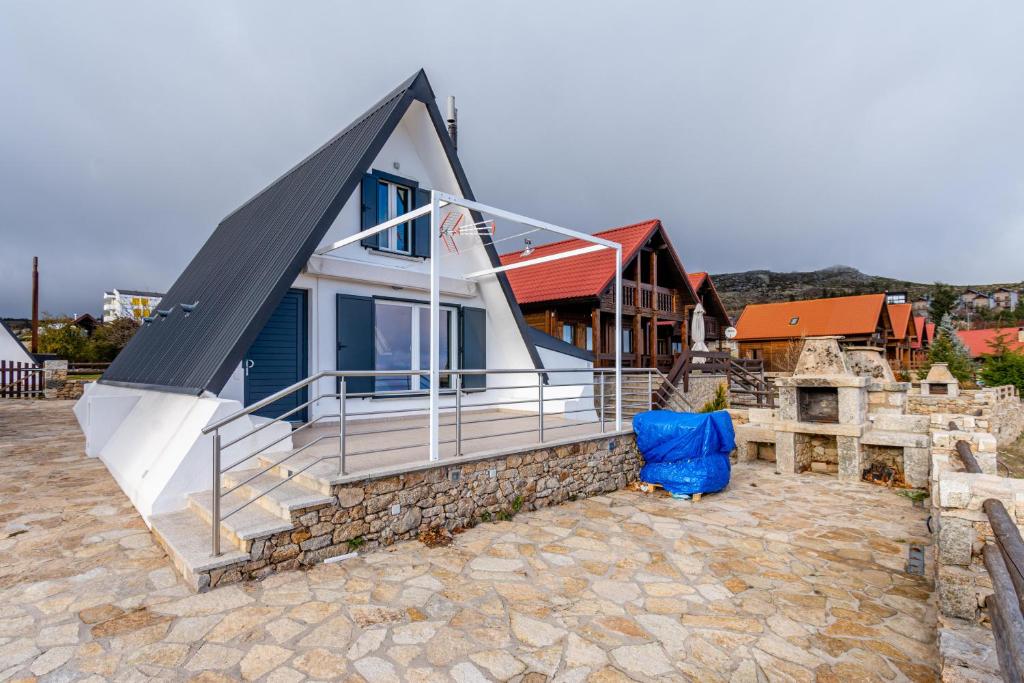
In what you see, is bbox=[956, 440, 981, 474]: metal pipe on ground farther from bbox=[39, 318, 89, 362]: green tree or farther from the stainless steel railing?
bbox=[39, 318, 89, 362]: green tree

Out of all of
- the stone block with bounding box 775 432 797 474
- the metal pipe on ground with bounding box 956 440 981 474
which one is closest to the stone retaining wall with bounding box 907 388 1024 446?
the stone block with bounding box 775 432 797 474

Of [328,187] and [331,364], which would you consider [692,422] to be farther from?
[328,187]

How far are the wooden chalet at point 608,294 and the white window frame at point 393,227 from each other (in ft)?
27.5

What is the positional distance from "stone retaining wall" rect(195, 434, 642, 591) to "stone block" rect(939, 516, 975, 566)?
148 inches

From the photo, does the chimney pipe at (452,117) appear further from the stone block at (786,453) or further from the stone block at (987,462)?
the stone block at (987,462)

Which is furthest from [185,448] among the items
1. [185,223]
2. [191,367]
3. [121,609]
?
[185,223]

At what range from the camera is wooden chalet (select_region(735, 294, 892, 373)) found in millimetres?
32000

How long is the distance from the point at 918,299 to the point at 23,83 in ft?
366

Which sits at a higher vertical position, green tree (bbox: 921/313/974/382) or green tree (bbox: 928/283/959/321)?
green tree (bbox: 928/283/959/321)

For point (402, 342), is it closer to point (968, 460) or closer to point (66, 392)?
point (968, 460)

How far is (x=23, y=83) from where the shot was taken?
11.8m

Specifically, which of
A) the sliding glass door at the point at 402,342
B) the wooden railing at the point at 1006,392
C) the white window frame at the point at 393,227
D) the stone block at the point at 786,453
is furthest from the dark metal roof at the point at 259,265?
the wooden railing at the point at 1006,392

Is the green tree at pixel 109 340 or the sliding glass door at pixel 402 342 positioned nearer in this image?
the sliding glass door at pixel 402 342

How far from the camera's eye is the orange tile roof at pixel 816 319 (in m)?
32.2
